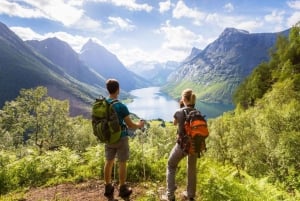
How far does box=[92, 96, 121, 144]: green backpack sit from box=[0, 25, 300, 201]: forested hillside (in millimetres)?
1637

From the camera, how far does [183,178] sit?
10.2 m

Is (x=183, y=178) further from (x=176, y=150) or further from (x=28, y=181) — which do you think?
(x=28, y=181)

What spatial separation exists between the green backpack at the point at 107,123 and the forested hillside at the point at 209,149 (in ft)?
5.37

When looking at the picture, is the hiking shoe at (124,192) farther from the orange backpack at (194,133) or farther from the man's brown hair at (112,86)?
the man's brown hair at (112,86)

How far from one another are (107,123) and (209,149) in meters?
55.3

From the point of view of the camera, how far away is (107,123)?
766 centimetres

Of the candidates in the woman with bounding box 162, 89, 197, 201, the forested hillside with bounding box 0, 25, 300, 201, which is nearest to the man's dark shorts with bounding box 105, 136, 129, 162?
the forested hillside with bounding box 0, 25, 300, 201

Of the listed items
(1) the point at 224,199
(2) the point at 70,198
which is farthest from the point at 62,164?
(1) the point at 224,199

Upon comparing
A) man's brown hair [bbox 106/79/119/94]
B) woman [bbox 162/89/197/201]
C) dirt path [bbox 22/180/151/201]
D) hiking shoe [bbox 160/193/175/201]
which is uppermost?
man's brown hair [bbox 106/79/119/94]

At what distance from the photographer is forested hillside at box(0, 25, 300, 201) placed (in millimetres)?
8986

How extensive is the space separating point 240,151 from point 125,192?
4154 centimetres

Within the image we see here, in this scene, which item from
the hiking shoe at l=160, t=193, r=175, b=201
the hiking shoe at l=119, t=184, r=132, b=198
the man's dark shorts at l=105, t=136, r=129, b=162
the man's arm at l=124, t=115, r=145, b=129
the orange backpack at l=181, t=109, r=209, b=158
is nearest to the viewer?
the orange backpack at l=181, t=109, r=209, b=158

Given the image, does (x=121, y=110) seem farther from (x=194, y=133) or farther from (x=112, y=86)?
(x=194, y=133)

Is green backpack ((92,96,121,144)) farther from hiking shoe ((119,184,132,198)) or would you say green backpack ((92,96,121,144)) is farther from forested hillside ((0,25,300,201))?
forested hillside ((0,25,300,201))
